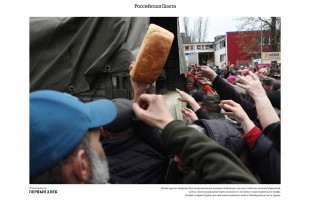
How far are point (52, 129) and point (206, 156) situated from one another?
0.34 meters

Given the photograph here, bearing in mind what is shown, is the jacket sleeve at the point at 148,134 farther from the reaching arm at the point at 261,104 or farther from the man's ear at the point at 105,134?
the reaching arm at the point at 261,104

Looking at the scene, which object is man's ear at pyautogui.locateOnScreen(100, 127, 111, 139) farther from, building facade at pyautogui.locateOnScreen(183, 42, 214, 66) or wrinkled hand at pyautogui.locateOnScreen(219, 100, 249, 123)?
building facade at pyautogui.locateOnScreen(183, 42, 214, 66)

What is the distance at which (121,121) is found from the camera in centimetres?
96

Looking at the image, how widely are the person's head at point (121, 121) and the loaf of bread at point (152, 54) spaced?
0.41ft

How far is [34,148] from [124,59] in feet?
2.60

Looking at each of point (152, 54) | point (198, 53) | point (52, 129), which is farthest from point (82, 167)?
point (198, 53)

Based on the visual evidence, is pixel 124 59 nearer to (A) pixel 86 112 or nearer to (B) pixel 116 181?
(B) pixel 116 181

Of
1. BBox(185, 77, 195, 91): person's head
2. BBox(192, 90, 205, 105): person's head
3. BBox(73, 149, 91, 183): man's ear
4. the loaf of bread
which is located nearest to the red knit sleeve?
the loaf of bread

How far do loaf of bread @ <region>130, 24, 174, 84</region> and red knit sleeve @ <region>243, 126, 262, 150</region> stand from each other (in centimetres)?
39

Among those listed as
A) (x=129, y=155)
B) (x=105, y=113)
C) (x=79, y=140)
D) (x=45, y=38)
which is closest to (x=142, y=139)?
(x=129, y=155)

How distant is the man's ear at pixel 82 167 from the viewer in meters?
0.61

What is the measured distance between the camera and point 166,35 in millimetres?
993

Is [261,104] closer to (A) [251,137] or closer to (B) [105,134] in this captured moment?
(A) [251,137]
